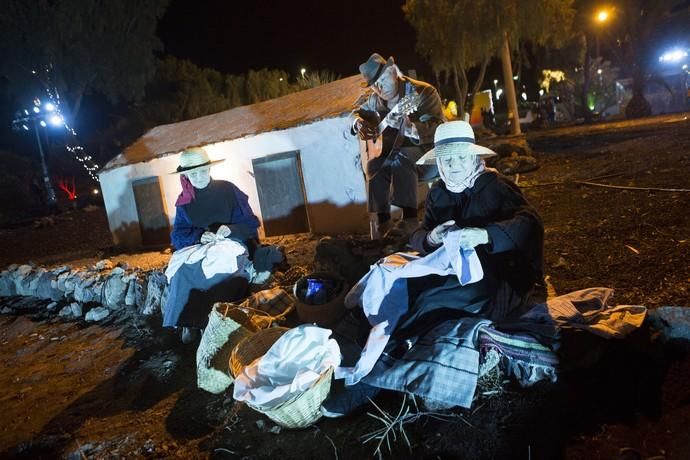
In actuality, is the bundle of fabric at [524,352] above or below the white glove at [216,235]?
below

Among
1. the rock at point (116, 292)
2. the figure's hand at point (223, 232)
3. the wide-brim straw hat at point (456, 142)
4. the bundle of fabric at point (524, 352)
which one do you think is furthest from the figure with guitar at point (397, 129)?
the rock at point (116, 292)

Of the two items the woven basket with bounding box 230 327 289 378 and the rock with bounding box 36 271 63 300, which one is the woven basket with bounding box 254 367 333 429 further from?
the rock with bounding box 36 271 63 300

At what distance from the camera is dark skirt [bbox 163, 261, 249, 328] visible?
440 centimetres

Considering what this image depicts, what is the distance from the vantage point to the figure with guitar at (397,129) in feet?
16.6

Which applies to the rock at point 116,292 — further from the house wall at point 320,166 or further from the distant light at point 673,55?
the distant light at point 673,55

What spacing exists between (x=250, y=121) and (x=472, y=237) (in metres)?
6.99

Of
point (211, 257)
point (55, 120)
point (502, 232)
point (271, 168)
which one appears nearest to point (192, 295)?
point (211, 257)

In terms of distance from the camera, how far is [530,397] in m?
2.73

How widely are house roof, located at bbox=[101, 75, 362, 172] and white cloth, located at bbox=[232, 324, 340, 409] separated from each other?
497cm

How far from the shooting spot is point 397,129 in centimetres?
527

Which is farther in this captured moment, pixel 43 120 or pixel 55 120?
pixel 55 120

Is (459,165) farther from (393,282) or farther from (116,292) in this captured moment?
(116,292)

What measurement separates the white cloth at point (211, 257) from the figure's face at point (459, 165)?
230cm

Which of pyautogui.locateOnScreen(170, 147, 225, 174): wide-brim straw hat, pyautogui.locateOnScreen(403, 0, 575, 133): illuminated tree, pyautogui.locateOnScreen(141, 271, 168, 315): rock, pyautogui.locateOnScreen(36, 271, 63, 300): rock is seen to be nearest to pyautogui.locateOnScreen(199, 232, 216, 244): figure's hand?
pyautogui.locateOnScreen(170, 147, 225, 174): wide-brim straw hat
